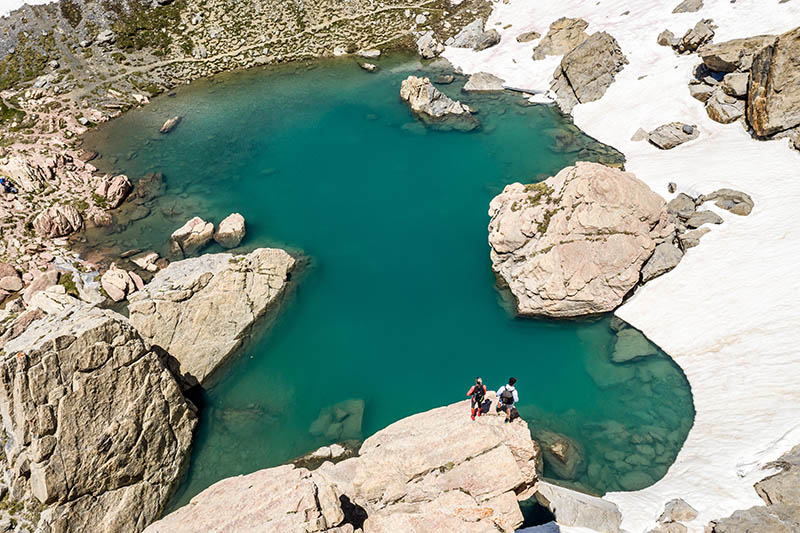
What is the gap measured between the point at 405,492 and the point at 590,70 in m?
60.4

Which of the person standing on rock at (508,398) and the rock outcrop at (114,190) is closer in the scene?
the person standing on rock at (508,398)

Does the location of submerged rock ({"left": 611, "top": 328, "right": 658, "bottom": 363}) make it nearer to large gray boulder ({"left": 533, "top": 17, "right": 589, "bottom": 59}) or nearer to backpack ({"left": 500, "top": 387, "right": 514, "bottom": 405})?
backpack ({"left": 500, "top": 387, "right": 514, "bottom": 405})

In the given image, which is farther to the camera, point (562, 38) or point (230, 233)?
point (562, 38)

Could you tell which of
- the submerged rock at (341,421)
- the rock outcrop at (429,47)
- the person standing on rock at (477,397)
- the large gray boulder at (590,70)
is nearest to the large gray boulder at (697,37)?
the large gray boulder at (590,70)

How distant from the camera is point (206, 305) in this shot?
36094 mm

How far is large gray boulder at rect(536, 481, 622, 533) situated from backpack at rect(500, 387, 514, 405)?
5.06 metres

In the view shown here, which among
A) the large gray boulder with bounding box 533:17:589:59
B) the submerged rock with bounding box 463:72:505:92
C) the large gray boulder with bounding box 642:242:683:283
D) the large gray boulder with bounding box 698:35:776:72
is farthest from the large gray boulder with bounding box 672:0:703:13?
the large gray boulder with bounding box 642:242:683:283

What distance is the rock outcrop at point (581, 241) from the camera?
118ft

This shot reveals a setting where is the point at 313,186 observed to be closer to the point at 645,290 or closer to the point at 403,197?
the point at 403,197

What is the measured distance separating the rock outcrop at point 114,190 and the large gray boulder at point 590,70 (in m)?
55.9

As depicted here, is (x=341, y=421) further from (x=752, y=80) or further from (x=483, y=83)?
(x=483, y=83)

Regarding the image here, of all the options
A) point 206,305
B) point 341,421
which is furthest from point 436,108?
point 341,421

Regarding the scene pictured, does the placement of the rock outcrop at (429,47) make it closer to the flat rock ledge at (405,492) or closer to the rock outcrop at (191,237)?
the rock outcrop at (191,237)

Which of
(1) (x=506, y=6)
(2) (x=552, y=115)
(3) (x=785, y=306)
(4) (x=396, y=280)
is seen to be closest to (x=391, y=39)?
(1) (x=506, y=6)
